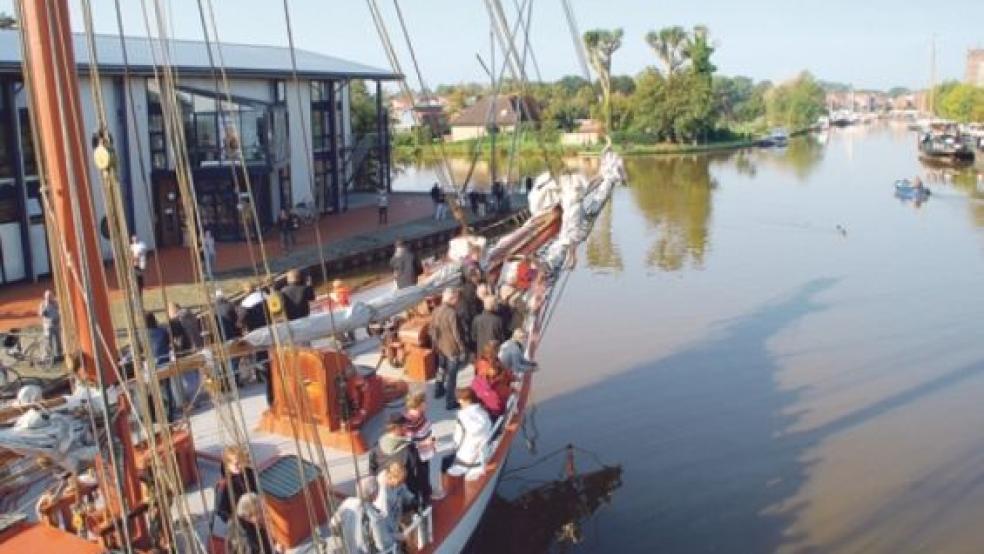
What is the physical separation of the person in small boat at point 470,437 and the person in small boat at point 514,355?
142 centimetres

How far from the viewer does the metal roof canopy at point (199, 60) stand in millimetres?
23562

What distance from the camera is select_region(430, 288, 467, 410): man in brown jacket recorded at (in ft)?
35.2

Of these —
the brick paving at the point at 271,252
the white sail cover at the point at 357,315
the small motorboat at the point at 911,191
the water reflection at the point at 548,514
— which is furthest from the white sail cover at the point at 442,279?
the small motorboat at the point at 911,191

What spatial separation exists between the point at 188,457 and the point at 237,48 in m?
30.8

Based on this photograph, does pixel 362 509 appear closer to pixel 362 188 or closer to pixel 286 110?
pixel 286 110

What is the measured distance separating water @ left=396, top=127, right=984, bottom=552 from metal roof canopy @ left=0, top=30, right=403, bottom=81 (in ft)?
38.7

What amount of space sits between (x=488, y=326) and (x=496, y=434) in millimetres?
1508

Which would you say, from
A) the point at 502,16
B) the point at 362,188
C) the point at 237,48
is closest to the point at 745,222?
the point at 362,188

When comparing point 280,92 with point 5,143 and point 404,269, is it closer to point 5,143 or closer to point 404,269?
point 5,143

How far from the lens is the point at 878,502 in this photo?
11875 millimetres

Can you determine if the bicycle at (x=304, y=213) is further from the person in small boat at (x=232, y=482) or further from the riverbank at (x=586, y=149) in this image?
the riverbank at (x=586, y=149)

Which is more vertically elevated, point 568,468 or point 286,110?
point 286,110

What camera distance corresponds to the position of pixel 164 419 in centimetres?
564

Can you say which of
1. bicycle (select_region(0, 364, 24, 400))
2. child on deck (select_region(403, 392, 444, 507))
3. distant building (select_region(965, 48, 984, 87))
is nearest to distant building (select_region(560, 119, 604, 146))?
bicycle (select_region(0, 364, 24, 400))
